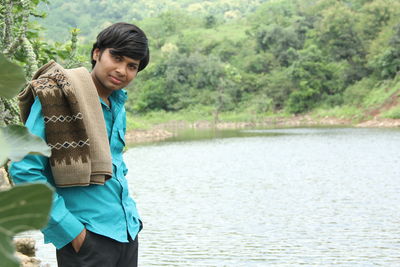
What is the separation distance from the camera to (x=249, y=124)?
34656 mm

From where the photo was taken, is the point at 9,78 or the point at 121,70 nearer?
the point at 9,78

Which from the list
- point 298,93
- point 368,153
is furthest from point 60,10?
point 368,153

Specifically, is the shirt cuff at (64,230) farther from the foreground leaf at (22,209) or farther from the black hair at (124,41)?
the foreground leaf at (22,209)

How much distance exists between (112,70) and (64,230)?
0.39 m

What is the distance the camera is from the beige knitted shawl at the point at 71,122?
134 cm

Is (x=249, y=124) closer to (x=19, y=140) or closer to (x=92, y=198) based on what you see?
(x=92, y=198)

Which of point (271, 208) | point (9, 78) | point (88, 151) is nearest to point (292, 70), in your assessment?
point (271, 208)

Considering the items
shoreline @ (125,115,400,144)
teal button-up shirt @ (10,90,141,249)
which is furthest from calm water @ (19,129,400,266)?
shoreline @ (125,115,400,144)

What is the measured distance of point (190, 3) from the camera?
98.1 meters

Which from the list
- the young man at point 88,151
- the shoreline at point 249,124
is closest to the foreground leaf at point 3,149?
the young man at point 88,151

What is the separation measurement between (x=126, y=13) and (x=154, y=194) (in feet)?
253

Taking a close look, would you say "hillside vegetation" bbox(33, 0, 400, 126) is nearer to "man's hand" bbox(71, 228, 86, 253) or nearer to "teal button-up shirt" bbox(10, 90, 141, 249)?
"teal button-up shirt" bbox(10, 90, 141, 249)

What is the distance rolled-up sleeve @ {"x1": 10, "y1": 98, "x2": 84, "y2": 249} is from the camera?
1.34 meters

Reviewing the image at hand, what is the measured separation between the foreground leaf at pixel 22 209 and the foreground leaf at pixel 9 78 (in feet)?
0.22
